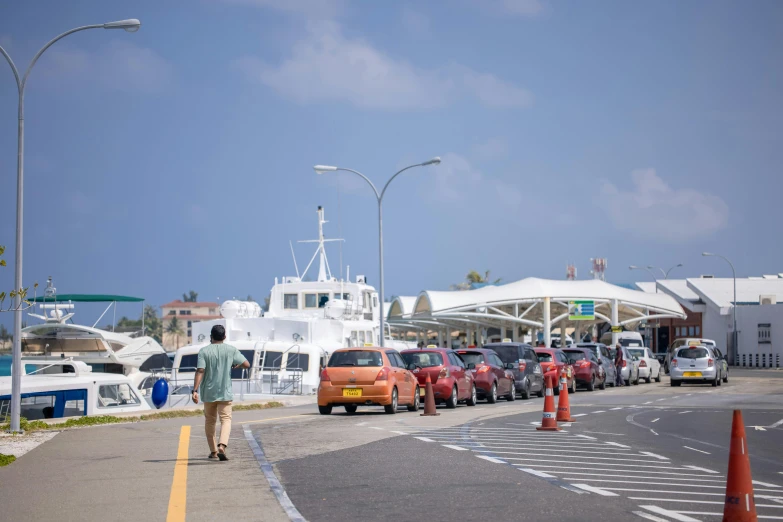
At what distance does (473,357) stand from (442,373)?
12.0 feet

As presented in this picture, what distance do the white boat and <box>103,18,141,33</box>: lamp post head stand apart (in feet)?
28.4

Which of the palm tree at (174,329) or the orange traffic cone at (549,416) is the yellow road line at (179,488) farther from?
the palm tree at (174,329)

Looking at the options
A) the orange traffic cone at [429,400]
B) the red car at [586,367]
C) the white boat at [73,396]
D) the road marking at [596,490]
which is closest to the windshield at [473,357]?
the orange traffic cone at [429,400]

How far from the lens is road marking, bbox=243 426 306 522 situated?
8.84m

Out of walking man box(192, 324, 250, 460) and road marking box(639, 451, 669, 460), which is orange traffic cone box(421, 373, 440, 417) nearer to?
road marking box(639, 451, 669, 460)

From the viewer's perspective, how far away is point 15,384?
1911cm

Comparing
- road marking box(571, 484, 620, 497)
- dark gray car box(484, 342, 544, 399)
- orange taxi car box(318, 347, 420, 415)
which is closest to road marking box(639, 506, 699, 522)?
road marking box(571, 484, 620, 497)

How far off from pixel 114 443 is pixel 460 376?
12282 millimetres

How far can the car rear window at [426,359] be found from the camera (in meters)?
26.9

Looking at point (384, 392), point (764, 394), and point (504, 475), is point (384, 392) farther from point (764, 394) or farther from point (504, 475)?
point (764, 394)

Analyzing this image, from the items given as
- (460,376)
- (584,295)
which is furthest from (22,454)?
(584,295)

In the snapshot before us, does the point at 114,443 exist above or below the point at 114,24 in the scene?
below

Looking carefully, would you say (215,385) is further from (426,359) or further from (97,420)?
(426,359)

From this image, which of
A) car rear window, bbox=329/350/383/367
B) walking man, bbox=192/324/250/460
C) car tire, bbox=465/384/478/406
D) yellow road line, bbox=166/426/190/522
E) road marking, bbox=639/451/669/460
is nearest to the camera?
yellow road line, bbox=166/426/190/522
